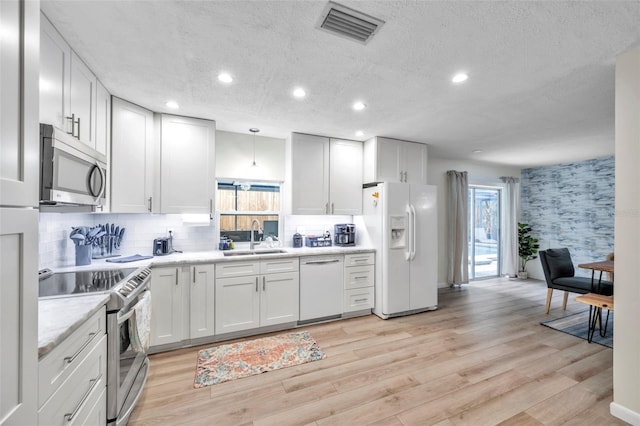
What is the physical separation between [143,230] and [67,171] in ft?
6.07

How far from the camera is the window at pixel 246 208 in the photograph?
368cm

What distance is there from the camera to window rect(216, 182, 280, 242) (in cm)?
368

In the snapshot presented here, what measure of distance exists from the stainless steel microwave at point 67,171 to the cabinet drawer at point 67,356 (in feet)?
2.22

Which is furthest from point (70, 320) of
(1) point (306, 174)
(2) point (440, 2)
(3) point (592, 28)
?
(3) point (592, 28)

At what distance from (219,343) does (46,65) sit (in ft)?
8.89

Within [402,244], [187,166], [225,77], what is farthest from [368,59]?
[402,244]

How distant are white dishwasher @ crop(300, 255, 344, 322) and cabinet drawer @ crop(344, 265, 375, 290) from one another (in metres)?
0.09

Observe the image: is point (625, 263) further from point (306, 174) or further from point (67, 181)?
point (67, 181)

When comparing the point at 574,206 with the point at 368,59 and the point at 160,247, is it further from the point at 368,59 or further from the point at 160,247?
the point at 160,247

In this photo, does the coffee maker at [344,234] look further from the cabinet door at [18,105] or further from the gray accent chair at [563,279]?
the cabinet door at [18,105]

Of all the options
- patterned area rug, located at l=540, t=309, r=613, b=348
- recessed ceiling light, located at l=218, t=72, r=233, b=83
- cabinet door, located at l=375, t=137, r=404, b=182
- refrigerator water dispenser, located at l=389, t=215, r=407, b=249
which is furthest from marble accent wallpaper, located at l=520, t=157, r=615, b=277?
recessed ceiling light, located at l=218, t=72, r=233, b=83

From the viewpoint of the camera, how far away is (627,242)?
184 cm

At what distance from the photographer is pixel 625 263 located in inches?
72.9

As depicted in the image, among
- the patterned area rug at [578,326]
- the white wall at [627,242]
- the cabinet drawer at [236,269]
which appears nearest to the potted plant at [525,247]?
the patterned area rug at [578,326]
